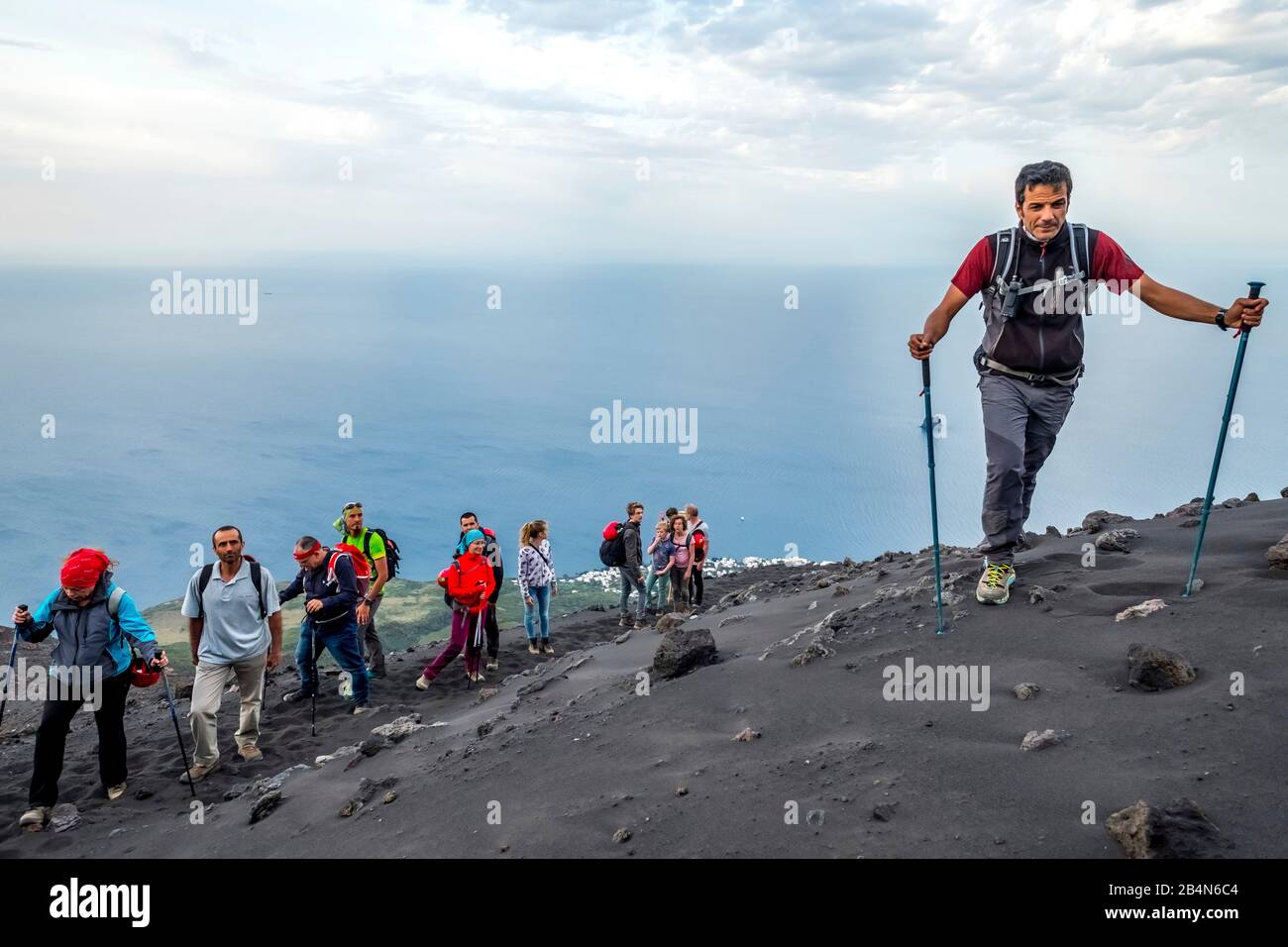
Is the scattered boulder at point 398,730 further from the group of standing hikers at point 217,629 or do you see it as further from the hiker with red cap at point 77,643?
the hiker with red cap at point 77,643

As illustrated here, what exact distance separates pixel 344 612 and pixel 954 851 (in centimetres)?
778

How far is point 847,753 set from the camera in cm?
502

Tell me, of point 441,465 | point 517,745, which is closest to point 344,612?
point 517,745

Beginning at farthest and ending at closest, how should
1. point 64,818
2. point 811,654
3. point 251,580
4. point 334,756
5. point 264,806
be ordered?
point 334,756
point 251,580
point 64,818
point 264,806
point 811,654

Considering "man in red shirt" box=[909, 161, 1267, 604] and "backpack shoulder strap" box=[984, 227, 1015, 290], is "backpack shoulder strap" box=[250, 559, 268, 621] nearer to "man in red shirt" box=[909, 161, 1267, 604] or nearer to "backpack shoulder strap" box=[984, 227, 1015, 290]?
"man in red shirt" box=[909, 161, 1267, 604]

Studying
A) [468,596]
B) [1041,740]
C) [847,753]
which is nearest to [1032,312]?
[1041,740]

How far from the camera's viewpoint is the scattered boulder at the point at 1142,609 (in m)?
5.93

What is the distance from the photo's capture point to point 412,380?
4727 inches

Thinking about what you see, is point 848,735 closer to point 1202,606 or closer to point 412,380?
point 1202,606

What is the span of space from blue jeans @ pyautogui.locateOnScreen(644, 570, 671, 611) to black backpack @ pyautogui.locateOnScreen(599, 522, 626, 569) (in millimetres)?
1105

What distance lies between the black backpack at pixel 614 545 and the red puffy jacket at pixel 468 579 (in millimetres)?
2955

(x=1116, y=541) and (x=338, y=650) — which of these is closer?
(x=1116, y=541)

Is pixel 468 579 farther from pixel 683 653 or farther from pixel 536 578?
pixel 683 653

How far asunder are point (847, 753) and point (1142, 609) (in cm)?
248
